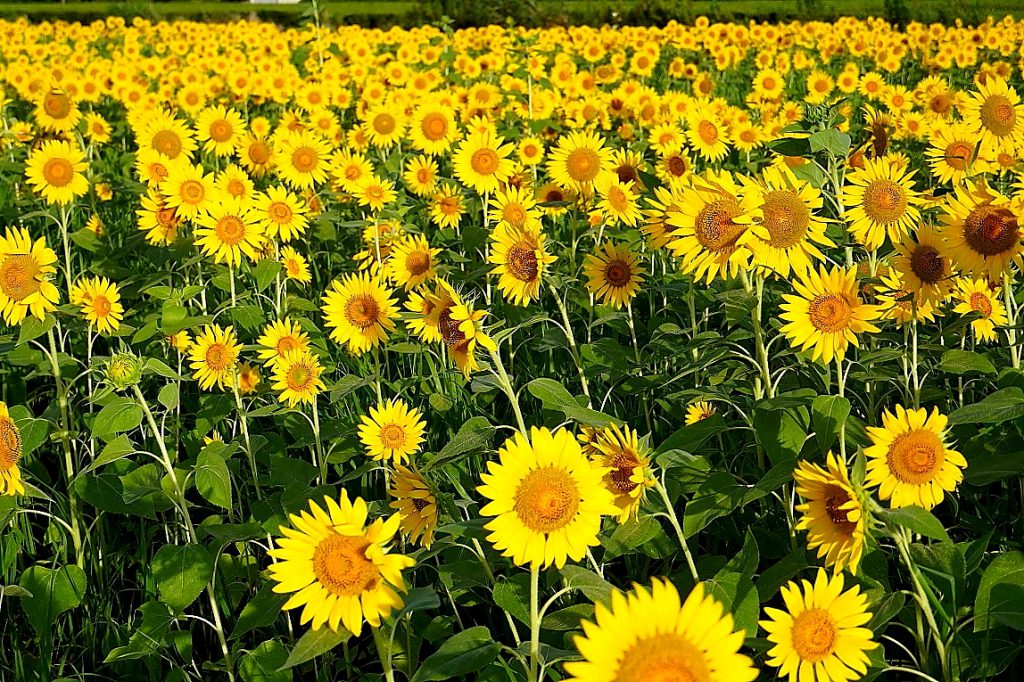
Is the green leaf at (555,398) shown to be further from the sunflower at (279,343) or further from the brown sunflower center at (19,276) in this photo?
the brown sunflower center at (19,276)

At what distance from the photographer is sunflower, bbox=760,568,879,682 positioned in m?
1.61

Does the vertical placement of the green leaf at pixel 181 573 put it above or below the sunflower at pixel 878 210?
below

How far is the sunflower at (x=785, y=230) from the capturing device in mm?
2174

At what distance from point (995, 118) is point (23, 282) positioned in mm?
3106

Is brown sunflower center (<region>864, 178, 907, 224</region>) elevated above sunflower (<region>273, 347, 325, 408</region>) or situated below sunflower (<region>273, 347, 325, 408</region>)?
above

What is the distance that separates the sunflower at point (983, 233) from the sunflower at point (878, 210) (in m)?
0.17

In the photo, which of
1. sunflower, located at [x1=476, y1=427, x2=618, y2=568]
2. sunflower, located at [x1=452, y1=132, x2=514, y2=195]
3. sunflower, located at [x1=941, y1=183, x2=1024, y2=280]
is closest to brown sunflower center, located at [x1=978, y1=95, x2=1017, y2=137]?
sunflower, located at [x1=941, y1=183, x2=1024, y2=280]

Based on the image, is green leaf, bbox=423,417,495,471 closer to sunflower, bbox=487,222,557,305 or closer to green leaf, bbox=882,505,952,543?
green leaf, bbox=882,505,952,543

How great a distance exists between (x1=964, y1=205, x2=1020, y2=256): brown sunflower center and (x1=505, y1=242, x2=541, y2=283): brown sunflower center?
4.08 ft

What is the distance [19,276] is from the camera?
9.75ft

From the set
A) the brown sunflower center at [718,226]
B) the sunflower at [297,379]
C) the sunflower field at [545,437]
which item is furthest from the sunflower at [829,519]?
the sunflower at [297,379]

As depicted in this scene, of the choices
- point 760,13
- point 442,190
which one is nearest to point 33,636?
point 442,190

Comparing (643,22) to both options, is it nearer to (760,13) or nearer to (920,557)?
(760,13)

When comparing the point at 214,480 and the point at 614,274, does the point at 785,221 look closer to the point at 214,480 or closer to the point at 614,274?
the point at 614,274
